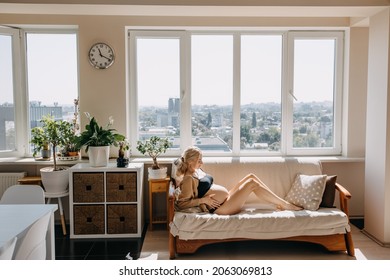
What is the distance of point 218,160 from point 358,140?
1815mm

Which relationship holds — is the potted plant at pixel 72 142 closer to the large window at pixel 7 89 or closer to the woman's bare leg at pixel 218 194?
the large window at pixel 7 89

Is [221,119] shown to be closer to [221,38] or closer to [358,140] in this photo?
[221,38]

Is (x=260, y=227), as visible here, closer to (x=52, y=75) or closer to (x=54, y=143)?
(x=54, y=143)

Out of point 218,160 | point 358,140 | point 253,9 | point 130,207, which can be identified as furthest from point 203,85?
point 358,140

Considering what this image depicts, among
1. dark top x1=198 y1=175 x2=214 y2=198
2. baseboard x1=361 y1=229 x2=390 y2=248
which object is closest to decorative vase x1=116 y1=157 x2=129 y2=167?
dark top x1=198 y1=175 x2=214 y2=198

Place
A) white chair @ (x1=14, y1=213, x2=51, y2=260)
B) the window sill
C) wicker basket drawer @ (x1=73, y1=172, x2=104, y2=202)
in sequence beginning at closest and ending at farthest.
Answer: white chair @ (x1=14, y1=213, x2=51, y2=260) < wicker basket drawer @ (x1=73, y1=172, x2=104, y2=202) < the window sill

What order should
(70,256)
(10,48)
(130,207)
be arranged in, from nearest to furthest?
(70,256), (130,207), (10,48)

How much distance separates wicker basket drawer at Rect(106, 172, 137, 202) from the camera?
389cm

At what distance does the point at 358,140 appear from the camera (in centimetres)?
451

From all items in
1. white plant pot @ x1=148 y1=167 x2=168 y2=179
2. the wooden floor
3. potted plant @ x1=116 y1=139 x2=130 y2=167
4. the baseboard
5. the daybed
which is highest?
potted plant @ x1=116 y1=139 x2=130 y2=167

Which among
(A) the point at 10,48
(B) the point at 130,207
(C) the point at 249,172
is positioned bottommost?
(B) the point at 130,207

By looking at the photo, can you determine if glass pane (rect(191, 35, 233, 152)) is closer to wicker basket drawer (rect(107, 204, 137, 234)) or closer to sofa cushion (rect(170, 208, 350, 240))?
wicker basket drawer (rect(107, 204, 137, 234))

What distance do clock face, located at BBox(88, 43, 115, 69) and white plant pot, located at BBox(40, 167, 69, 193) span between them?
1.30 m

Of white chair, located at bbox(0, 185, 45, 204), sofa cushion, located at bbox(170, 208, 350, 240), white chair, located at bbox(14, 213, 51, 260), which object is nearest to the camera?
white chair, located at bbox(14, 213, 51, 260)
